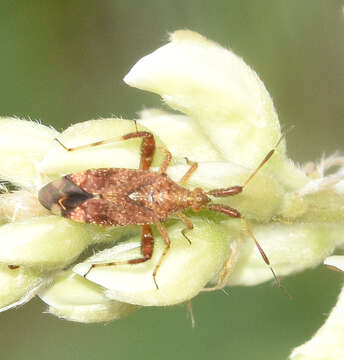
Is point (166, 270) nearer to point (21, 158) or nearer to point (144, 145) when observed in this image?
point (144, 145)

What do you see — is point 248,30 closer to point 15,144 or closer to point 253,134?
point 253,134

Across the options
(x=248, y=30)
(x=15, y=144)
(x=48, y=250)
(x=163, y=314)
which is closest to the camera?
(x=48, y=250)

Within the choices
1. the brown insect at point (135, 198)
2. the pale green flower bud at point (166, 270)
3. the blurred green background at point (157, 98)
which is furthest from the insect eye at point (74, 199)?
the blurred green background at point (157, 98)

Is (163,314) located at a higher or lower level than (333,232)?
lower

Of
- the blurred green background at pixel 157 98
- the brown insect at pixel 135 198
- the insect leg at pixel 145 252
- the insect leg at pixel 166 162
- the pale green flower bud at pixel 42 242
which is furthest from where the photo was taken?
the blurred green background at pixel 157 98

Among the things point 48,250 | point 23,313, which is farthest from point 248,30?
point 48,250

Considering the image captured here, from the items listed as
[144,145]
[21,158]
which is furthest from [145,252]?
[21,158]

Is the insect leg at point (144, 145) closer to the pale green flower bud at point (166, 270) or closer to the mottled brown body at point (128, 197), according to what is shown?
the mottled brown body at point (128, 197)
